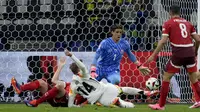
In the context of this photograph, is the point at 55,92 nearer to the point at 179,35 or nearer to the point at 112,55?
the point at 112,55

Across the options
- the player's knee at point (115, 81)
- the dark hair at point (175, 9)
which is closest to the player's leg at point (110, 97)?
the player's knee at point (115, 81)

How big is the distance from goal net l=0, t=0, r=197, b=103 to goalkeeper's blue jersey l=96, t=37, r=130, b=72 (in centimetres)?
152

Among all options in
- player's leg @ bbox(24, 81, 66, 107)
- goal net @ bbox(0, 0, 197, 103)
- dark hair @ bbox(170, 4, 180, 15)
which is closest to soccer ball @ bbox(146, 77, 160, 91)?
goal net @ bbox(0, 0, 197, 103)

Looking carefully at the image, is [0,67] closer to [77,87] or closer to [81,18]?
[81,18]

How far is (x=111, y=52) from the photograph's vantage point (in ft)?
32.9

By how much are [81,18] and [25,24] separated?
120cm

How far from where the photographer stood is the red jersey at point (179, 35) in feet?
26.2

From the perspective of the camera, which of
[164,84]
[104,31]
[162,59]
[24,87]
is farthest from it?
[104,31]

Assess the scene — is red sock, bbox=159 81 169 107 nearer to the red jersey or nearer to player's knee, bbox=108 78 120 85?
the red jersey

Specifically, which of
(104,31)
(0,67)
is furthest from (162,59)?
(0,67)

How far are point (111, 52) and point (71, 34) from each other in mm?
2428

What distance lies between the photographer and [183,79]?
39.3 feet

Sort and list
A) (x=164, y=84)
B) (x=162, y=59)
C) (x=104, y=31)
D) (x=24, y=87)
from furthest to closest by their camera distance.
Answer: (x=104, y=31) < (x=162, y=59) < (x=24, y=87) < (x=164, y=84)

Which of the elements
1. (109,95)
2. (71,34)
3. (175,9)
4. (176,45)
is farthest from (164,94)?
(71,34)
